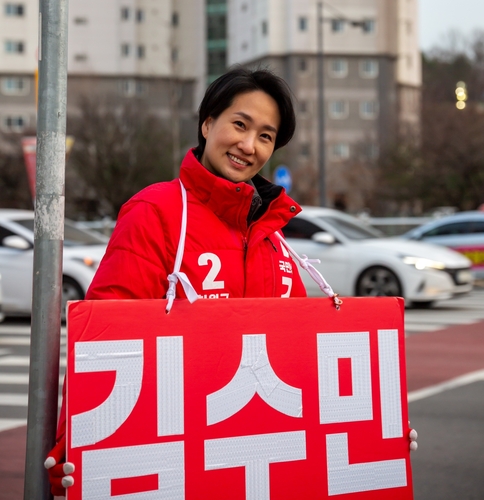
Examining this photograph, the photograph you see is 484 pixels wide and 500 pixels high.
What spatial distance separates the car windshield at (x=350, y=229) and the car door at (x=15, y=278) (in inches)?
187

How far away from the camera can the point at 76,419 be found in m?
2.49

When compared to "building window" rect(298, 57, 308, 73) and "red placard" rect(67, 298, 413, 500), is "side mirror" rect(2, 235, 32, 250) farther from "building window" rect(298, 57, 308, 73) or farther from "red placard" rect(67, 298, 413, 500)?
"building window" rect(298, 57, 308, 73)

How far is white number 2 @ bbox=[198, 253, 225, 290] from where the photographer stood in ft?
9.02

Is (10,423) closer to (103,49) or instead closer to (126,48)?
(103,49)

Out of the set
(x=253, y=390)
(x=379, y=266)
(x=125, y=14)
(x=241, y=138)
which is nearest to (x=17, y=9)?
(x=125, y=14)

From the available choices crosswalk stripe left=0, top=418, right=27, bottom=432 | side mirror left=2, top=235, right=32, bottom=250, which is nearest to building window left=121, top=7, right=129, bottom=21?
side mirror left=2, top=235, right=32, bottom=250

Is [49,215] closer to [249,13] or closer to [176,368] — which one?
[176,368]

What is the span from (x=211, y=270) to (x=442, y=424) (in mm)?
4487

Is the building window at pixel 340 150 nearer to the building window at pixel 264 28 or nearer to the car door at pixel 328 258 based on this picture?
the building window at pixel 264 28

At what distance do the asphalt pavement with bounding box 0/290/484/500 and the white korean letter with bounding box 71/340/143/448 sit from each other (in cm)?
280

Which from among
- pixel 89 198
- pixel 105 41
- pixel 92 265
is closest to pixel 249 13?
pixel 105 41

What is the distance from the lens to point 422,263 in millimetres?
14344

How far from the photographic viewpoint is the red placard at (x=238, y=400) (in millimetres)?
2512

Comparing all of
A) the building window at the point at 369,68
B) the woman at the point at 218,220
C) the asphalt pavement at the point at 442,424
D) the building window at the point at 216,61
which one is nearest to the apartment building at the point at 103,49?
the building window at the point at 216,61
